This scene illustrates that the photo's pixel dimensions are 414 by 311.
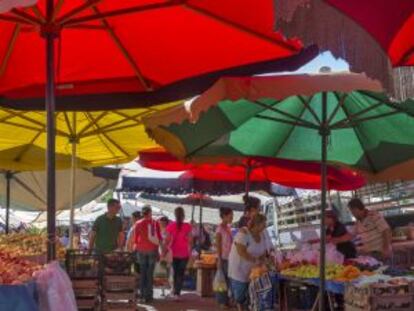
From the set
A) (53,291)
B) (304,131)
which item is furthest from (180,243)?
(53,291)

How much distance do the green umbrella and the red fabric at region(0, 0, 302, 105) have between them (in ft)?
1.32

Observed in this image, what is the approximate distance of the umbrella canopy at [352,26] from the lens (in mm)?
2598

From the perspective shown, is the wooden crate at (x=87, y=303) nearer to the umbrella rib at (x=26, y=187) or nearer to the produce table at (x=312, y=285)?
the produce table at (x=312, y=285)

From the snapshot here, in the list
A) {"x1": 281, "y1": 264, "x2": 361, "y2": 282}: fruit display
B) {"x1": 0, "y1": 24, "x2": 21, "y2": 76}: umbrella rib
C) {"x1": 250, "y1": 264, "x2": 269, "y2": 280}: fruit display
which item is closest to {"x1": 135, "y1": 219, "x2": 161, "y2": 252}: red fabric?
{"x1": 250, "y1": 264, "x2": 269, "y2": 280}: fruit display

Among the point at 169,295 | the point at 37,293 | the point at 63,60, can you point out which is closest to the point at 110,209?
the point at 169,295

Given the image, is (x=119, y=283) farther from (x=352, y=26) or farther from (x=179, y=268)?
(x=352, y=26)

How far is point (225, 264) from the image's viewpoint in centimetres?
1140

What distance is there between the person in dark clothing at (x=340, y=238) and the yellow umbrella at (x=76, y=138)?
2.83 metres

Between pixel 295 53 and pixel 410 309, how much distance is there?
97.7 inches

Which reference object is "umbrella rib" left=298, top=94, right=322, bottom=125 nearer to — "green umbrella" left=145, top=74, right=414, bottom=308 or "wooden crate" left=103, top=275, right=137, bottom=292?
"green umbrella" left=145, top=74, right=414, bottom=308

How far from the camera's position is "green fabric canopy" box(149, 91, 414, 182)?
21.6 ft

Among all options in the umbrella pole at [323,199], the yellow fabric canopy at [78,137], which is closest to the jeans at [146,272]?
the yellow fabric canopy at [78,137]

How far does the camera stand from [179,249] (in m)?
13.5

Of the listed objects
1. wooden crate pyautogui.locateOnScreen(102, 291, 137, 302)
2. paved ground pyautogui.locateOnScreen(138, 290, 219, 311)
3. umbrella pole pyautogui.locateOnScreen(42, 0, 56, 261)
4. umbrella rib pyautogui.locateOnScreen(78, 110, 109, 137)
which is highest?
umbrella rib pyautogui.locateOnScreen(78, 110, 109, 137)
